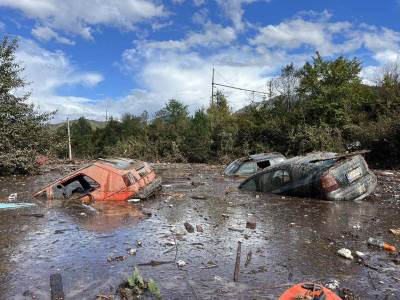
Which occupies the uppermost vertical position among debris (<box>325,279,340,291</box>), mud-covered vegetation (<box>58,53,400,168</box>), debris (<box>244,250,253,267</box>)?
mud-covered vegetation (<box>58,53,400,168</box>)

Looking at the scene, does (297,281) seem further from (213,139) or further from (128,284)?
(213,139)

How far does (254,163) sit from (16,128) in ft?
32.8

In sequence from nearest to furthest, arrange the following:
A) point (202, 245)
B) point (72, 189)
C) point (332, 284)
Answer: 1. point (332, 284)
2. point (202, 245)
3. point (72, 189)

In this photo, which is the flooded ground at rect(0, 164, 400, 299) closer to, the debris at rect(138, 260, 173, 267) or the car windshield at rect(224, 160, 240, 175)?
the debris at rect(138, 260, 173, 267)

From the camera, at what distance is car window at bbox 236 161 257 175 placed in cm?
1659

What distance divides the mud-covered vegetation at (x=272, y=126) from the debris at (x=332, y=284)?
51.4 feet

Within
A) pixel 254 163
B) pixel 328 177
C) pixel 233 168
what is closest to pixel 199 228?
pixel 328 177

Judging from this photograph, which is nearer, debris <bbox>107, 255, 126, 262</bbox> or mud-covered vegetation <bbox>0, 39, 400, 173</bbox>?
debris <bbox>107, 255, 126, 262</bbox>

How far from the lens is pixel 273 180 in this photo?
12945 millimetres

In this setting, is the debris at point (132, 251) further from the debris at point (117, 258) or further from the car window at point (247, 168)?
the car window at point (247, 168)

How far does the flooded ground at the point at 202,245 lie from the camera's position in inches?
228

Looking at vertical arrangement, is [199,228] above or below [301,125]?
below

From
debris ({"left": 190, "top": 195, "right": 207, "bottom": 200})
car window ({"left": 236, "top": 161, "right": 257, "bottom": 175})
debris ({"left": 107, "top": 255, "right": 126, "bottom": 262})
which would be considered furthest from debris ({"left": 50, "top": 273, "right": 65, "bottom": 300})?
car window ({"left": 236, "top": 161, "right": 257, "bottom": 175})

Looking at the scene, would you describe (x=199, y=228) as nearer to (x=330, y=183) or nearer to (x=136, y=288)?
(x=136, y=288)
